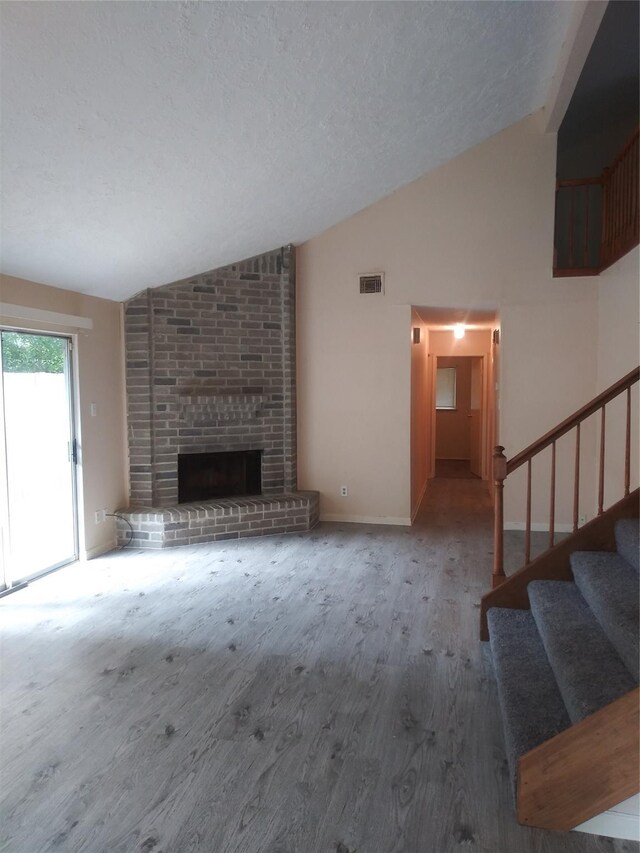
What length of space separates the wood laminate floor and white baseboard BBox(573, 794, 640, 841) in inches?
1.6

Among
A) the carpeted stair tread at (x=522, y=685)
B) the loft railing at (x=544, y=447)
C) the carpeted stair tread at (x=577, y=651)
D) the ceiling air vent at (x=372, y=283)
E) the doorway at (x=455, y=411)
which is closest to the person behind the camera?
the carpeted stair tread at (x=577, y=651)

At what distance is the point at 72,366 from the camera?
442 centimetres

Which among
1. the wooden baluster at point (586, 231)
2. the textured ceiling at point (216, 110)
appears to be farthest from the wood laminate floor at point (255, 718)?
the wooden baluster at point (586, 231)

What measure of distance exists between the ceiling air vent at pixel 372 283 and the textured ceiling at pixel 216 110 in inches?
35.3

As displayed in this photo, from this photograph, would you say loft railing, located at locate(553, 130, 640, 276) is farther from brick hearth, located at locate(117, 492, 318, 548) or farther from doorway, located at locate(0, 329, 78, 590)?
doorway, located at locate(0, 329, 78, 590)

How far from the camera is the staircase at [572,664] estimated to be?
1709 mm

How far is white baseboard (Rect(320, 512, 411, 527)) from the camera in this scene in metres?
5.64

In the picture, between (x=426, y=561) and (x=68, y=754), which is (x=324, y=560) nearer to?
(x=426, y=561)

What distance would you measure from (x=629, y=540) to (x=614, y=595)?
18.1 inches

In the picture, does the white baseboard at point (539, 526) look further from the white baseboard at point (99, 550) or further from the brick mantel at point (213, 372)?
the white baseboard at point (99, 550)

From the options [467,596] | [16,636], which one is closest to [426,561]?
[467,596]

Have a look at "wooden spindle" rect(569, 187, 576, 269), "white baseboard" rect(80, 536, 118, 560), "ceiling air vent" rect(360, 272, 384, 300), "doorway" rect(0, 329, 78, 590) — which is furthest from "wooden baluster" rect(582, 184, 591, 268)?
"white baseboard" rect(80, 536, 118, 560)

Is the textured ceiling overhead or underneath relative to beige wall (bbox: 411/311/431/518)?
overhead

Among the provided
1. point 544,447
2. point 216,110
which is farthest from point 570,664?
point 216,110
